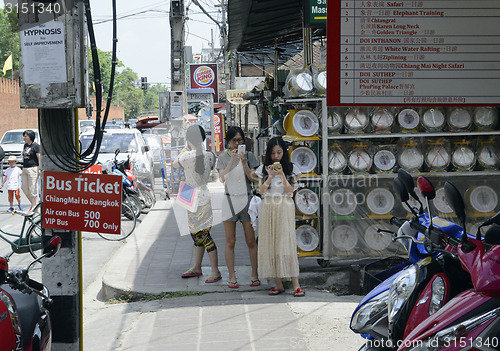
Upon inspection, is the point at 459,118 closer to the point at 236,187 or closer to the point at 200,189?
the point at 236,187

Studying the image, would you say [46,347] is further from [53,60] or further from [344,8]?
[344,8]

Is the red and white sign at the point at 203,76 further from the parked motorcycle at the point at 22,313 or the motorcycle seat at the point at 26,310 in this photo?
the motorcycle seat at the point at 26,310

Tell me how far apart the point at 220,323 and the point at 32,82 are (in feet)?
9.71

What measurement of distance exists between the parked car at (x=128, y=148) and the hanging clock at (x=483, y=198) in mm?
9087

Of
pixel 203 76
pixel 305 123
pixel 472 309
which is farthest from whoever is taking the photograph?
pixel 203 76

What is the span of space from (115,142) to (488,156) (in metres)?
10.6

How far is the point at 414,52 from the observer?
4.01 m

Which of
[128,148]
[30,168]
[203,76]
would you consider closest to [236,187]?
[30,168]

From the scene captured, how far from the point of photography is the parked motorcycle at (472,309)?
7.76 ft

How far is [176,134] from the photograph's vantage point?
621 inches

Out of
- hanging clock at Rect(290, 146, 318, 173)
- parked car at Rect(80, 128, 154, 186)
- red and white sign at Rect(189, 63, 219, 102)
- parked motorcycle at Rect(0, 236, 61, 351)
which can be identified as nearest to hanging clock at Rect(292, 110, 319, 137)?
hanging clock at Rect(290, 146, 318, 173)

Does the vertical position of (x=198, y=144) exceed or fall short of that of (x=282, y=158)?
it exceeds it

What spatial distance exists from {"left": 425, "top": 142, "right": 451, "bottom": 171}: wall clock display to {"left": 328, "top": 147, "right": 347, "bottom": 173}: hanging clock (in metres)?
1.10

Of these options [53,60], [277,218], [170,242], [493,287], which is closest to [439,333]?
[493,287]
